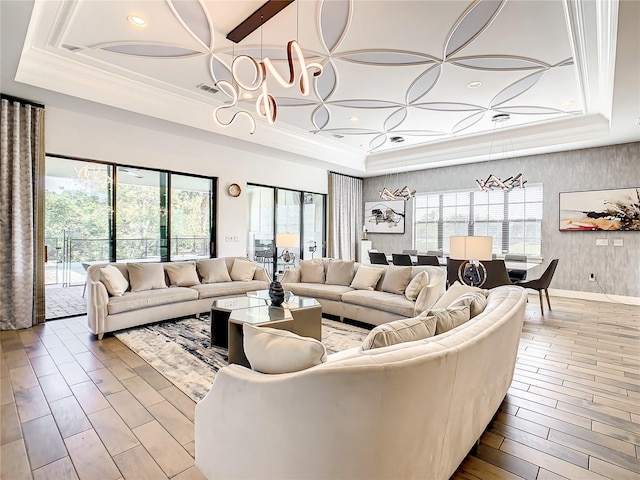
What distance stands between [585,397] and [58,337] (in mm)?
5256

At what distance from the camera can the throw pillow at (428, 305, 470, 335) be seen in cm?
186

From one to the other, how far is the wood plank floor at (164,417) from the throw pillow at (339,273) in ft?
8.43

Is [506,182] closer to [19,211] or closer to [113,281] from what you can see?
[113,281]

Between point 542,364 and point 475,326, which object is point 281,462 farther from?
point 542,364

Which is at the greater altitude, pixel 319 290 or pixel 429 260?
pixel 429 260

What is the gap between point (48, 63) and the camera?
3.88 metres

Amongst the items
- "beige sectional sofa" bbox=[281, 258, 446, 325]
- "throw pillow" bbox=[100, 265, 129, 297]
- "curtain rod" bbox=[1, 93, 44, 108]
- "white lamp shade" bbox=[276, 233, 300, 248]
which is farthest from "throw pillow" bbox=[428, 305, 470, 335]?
"curtain rod" bbox=[1, 93, 44, 108]

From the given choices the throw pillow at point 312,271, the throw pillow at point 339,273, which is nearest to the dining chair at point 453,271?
the throw pillow at point 339,273

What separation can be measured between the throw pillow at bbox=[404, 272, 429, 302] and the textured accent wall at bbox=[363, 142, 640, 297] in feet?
13.4

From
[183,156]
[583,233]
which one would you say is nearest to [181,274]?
[183,156]

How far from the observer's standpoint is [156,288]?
15.1ft

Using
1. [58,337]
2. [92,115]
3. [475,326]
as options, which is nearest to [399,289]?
[475,326]

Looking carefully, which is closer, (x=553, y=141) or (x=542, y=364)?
(x=542, y=364)

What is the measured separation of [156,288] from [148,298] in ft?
1.22
